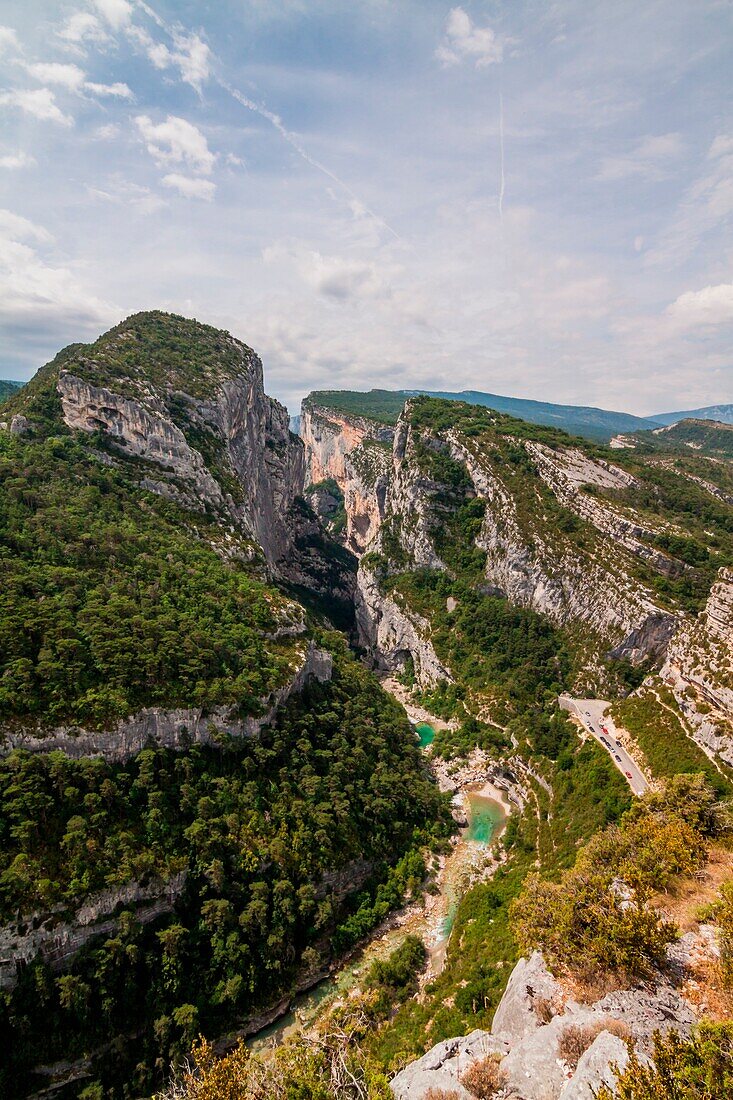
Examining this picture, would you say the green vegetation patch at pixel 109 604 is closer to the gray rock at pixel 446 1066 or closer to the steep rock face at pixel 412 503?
the gray rock at pixel 446 1066

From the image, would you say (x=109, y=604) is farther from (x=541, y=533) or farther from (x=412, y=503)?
(x=412, y=503)

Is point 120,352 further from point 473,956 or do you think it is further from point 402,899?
point 473,956

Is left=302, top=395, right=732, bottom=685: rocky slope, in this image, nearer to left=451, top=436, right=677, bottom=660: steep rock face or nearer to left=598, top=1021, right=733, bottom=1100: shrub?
left=451, top=436, right=677, bottom=660: steep rock face

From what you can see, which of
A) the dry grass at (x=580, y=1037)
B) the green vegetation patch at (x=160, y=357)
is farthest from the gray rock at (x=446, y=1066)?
the green vegetation patch at (x=160, y=357)

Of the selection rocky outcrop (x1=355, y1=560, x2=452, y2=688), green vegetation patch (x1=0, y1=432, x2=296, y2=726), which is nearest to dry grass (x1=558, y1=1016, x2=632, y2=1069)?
green vegetation patch (x1=0, y1=432, x2=296, y2=726)

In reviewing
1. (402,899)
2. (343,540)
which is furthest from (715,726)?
(343,540)

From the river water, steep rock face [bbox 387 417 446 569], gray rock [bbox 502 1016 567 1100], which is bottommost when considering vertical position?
the river water

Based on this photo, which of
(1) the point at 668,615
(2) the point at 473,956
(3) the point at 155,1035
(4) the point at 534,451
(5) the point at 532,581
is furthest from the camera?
(4) the point at 534,451
